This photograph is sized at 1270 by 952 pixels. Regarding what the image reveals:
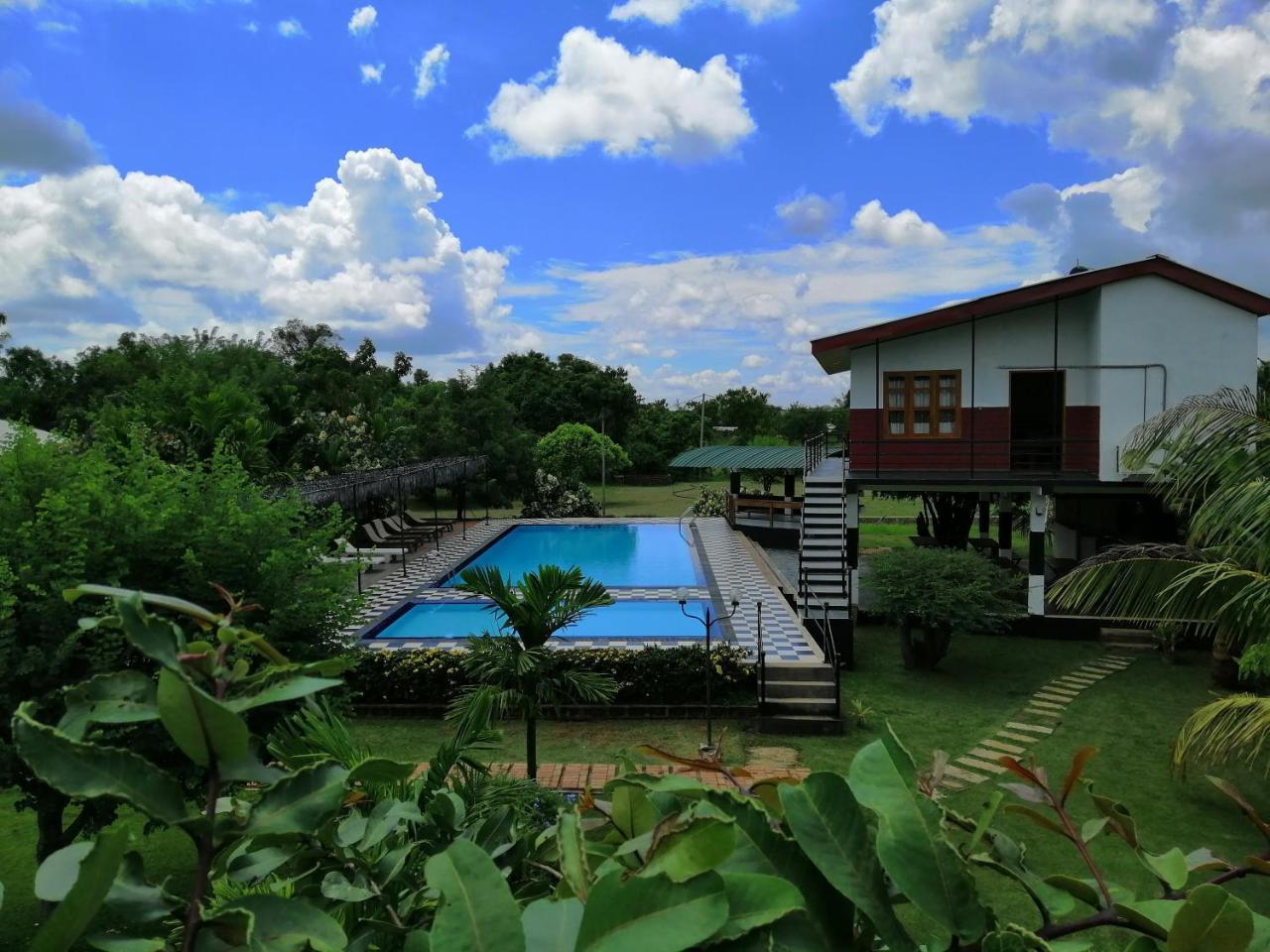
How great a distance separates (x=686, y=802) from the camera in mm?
969

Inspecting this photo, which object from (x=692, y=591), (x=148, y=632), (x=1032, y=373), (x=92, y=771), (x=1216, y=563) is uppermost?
(x=1032, y=373)

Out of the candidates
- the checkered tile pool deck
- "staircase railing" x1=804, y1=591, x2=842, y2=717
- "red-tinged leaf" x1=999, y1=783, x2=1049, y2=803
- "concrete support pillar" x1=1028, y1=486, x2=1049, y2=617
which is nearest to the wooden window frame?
"concrete support pillar" x1=1028, y1=486, x2=1049, y2=617

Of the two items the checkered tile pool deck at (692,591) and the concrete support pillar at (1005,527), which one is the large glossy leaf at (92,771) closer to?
the checkered tile pool deck at (692,591)

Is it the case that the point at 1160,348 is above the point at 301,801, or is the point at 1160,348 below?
above

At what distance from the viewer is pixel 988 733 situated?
30.5ft

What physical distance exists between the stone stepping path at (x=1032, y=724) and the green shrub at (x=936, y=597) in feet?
3.73

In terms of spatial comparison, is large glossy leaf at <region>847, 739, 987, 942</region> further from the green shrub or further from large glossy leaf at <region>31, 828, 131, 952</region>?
the green shrub

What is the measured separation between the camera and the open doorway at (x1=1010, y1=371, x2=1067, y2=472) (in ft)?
45.0

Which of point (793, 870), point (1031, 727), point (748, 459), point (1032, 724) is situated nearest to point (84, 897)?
point (793, 870)

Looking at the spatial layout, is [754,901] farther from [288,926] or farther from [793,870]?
[288,926]

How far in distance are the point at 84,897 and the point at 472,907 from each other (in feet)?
0.91

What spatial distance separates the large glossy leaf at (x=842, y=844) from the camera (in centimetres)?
74

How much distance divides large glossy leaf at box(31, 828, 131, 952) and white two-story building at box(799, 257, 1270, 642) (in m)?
12.3

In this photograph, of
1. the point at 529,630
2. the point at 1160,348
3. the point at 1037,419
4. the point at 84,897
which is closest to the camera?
the point at 84,897
